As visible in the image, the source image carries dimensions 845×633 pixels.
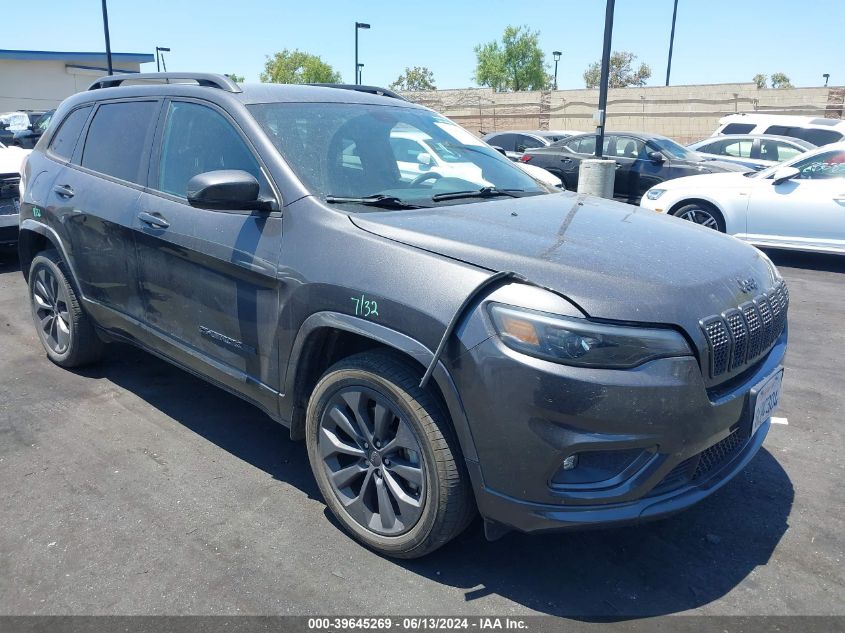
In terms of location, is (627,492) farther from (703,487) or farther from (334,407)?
(334,407)

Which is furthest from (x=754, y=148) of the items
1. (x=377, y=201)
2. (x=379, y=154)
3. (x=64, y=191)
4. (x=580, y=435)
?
(x=580, y=435)

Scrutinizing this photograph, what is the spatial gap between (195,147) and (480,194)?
147 centimetres

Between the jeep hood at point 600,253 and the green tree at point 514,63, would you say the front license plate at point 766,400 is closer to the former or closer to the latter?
the jeep hood at point 600,253

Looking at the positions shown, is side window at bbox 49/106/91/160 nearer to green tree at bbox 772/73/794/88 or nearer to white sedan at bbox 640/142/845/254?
white sedan at bbox 640/142/845/254

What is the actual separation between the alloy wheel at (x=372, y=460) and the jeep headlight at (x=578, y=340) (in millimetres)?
581

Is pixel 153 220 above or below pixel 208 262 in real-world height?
above

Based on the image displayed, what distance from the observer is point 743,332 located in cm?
262

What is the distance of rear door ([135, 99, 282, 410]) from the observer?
3102mm

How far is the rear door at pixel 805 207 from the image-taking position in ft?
27.1

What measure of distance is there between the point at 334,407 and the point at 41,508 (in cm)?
149

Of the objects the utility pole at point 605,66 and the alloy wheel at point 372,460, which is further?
the utility pole at point 605,66

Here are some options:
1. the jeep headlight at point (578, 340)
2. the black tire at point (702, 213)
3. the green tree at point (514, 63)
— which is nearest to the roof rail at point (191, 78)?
the jeep headlight at point (578, 340)

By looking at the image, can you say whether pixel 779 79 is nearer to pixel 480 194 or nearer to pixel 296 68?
pixel 296 68

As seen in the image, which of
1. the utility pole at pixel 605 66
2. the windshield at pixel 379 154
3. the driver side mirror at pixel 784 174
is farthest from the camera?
the utility pole at pixel 605 66
